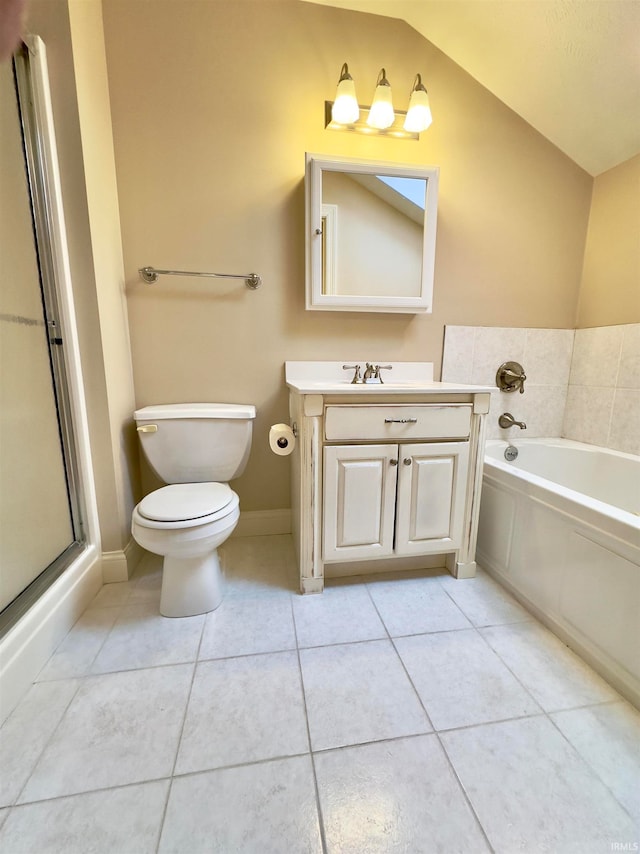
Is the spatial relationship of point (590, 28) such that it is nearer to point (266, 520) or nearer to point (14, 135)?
point (14, 135)

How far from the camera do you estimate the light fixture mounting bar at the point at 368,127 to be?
1626 mm

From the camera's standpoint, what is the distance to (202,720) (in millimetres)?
955

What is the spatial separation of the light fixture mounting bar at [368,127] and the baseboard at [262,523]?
185 centimetres

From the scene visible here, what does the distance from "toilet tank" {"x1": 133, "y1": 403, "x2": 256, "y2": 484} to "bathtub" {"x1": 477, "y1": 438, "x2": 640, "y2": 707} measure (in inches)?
44.9

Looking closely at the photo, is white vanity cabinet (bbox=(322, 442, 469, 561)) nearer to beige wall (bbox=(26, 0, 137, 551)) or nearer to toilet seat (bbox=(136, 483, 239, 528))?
toilet seat (bbox=(136, 483, 239, 528))

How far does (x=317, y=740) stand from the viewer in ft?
2.98

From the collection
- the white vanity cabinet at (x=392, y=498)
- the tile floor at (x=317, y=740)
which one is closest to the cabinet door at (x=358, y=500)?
the white vanity cabinet at (x=392, y=498)

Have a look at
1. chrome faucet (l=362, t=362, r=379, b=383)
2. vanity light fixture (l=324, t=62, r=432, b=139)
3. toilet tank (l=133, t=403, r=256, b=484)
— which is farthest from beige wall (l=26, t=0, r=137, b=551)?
chrome faucet (l=362, t=362, r=379, b=383)

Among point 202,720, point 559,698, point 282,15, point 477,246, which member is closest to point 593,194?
point 477,246

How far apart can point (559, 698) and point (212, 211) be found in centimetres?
217

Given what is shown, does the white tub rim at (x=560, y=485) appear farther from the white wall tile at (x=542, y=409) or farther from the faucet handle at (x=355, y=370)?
the faucet handle at (x=355, y=370)

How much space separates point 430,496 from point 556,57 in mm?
1884

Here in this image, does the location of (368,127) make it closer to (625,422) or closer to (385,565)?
(625,422)

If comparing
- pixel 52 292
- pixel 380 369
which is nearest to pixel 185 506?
pixel 52 292
